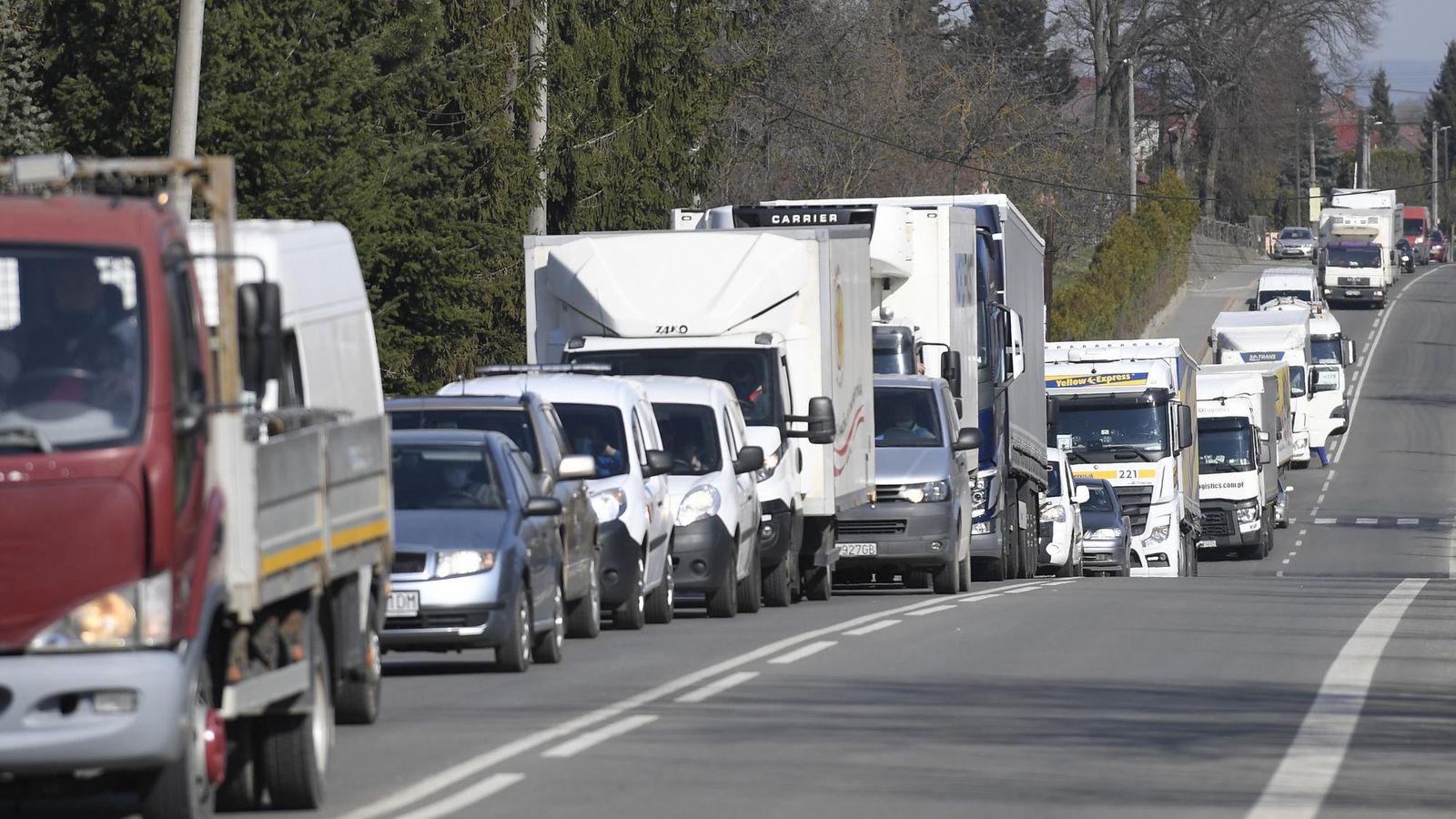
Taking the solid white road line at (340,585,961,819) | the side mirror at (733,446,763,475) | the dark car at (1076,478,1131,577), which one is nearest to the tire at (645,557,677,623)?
the side mirror at (733,446,763,475)

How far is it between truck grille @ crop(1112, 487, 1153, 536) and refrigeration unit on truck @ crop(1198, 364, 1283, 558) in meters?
7.64

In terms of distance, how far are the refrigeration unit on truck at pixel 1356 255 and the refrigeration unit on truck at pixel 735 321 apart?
75596mm

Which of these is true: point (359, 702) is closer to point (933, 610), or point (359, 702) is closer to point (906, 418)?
point (933, 610)

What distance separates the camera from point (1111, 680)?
14.0 meters

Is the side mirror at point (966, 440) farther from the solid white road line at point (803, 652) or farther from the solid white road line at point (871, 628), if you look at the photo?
the solid white road line at point (803, 652)

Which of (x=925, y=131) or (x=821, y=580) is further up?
(x=925, y=131)

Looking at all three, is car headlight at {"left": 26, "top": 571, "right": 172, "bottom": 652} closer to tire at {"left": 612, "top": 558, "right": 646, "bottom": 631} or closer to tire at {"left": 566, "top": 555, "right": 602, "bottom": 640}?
tire at {"left": 566, "top": 555, "right": 602, "bottom": 640}

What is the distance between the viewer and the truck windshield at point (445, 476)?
48.5ft

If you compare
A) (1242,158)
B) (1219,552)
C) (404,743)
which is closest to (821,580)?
(404,743)

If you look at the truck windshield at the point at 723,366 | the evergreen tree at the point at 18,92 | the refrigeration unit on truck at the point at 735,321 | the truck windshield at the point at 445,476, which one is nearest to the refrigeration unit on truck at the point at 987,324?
the refrigeration unit on truck at the point at 735,321

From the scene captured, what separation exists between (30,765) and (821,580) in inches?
649

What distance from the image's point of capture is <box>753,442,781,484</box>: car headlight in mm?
21422

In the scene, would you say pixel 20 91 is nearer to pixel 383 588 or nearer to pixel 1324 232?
pixel 383 588

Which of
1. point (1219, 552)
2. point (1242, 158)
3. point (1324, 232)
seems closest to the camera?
point (1219, 552)
